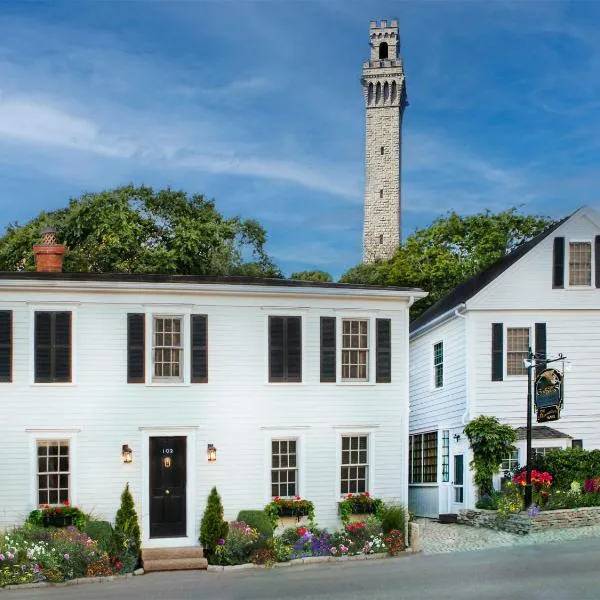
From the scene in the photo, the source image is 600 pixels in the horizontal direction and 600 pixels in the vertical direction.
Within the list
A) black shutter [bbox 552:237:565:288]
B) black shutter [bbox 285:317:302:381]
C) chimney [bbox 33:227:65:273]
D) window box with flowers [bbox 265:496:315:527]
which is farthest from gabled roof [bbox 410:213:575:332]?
chimney [bbox 33:227:65:273]

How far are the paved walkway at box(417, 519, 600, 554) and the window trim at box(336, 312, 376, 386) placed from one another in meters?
4.30

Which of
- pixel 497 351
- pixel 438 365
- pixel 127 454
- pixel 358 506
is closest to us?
pixel 127 454

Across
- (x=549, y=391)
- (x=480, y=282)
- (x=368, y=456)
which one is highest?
(x=480, y=282)

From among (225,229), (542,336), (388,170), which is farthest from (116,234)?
(388,170)

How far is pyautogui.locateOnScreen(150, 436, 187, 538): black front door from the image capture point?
28109 millimetres

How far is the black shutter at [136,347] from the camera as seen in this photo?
28219 mm

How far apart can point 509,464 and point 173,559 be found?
11.7 meters

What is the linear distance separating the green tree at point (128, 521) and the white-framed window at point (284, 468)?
3.48 m

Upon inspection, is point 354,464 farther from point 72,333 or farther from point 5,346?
point 5,346

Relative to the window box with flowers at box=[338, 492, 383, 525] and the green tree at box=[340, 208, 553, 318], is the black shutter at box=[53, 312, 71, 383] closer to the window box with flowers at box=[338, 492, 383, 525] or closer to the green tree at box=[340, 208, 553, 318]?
the window box with flowers at box=[338, 492, 383, 525]

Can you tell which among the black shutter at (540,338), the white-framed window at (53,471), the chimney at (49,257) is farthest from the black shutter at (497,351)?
the white-framed window at (53,471)

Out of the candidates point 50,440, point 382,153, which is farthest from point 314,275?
point 50,440

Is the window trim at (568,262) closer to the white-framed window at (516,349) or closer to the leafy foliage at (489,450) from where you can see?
the white-framed window at (516,349)

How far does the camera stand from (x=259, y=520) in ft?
90.4
